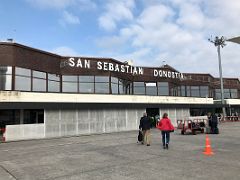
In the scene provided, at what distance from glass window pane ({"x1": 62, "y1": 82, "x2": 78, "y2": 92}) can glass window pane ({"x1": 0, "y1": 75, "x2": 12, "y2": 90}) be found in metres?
6.66

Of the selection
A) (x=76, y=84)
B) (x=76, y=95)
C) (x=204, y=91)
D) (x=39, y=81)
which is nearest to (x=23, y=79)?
(x=39, y=81)

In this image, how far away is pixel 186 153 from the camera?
43.2ft

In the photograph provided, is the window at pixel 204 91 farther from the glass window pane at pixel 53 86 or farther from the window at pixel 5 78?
Result: the window at pixel 5 78

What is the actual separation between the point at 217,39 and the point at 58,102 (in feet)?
106

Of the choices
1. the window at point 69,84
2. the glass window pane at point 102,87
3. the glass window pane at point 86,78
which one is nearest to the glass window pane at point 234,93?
the glass window pane at point 102,87

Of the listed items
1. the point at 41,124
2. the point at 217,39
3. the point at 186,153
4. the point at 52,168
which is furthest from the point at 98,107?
the point at 217,39

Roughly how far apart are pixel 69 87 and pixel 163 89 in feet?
46.6

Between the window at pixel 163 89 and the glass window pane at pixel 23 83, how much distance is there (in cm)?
1819

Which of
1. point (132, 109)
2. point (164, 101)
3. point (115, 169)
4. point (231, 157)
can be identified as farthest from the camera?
point (164, 101)

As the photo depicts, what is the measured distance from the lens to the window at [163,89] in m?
38.6

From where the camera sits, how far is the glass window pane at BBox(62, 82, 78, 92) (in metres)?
30.0

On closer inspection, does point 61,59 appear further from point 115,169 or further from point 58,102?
point 115,169

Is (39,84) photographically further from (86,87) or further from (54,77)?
(86,87)

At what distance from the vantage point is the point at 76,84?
1208 inches
